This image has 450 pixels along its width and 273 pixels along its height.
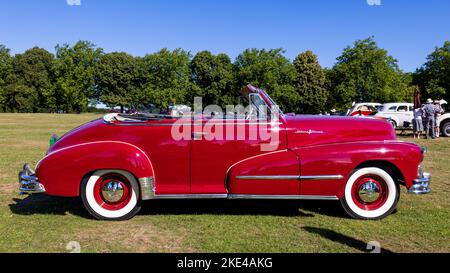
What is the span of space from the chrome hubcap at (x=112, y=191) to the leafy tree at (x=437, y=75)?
2233 inches

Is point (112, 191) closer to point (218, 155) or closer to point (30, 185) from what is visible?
point (30, 185)

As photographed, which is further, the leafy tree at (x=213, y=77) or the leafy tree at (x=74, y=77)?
the leafy tree at (x=74, y=77)

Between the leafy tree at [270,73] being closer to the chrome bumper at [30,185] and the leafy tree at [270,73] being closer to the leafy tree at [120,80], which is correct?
the leafy tree at [120,80]

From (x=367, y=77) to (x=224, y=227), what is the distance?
184 ft

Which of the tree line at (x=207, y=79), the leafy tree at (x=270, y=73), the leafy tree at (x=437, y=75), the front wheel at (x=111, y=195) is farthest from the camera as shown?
the leafy tree at (x=270, y=73)

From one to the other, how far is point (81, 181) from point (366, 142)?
3455 mm

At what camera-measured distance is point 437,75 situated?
55.3 metres

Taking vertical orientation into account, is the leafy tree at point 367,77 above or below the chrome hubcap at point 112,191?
above

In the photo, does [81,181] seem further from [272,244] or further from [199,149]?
[272,244]

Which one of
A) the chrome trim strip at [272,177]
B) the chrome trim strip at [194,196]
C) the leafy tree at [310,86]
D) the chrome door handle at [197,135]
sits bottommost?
the chrome trim strip at [194,196]

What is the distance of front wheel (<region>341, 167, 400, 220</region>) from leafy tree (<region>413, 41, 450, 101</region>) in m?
55.0

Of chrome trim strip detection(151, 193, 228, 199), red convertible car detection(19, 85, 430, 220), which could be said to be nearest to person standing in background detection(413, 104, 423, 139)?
red convertible car detection(19, 85, 430, 220)

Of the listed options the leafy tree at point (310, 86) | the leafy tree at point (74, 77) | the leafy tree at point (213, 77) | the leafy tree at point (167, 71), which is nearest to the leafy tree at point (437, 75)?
the leafy tree at point (310, 86)

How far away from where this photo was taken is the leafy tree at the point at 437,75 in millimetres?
52688
